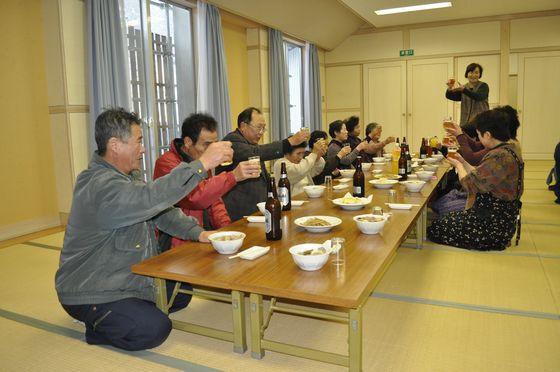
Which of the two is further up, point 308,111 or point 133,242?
point 308,111

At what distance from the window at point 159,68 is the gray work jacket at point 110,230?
335 centimetres

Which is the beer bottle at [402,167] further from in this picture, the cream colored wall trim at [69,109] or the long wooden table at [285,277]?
the cream colored wall trim at [69,109]

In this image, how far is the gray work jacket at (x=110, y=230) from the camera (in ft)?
6.09

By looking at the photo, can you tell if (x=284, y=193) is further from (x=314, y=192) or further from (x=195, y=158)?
(x=195, y=158)

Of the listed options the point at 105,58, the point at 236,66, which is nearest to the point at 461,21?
the point at 236,66

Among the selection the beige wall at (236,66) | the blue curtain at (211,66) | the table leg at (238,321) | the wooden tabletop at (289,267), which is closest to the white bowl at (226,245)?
the wooden tabletop at (289,267)

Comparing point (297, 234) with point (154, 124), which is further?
point (154, 124)

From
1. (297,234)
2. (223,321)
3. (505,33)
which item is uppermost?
(505,33)

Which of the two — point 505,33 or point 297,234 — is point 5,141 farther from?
point 505,33

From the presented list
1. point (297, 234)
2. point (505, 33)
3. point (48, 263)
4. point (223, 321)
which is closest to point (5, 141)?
point (48, 263)

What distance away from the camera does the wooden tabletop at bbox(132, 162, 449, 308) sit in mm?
1557

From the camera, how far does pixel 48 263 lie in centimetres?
342

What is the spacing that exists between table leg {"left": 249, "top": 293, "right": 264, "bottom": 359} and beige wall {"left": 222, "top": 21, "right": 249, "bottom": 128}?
5387 millimetres

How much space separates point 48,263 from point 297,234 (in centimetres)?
219
